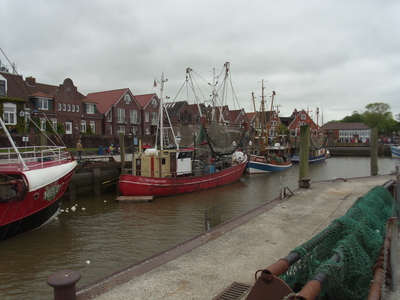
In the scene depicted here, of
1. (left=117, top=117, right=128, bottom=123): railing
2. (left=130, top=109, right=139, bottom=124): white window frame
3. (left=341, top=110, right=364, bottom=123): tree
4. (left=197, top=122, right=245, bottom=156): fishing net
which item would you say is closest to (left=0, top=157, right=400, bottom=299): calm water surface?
(left=197, top=122, right=245, bottom=156): fishing net

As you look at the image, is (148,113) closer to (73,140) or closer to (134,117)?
(134,117)

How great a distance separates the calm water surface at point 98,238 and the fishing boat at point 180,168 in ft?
3.48

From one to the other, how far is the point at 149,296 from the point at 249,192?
62.1 feet

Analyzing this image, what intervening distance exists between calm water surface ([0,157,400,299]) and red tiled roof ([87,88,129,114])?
1244 inches

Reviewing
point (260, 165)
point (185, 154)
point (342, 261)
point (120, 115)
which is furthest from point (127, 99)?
point (342, 261)

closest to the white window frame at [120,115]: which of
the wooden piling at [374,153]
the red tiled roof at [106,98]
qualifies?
the red tiled roof at [106,98]

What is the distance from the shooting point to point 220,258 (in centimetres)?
651

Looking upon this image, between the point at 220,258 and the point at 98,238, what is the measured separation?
7.43m

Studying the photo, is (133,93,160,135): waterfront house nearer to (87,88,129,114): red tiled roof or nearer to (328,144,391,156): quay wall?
(87,88,129,114): red tiled roof

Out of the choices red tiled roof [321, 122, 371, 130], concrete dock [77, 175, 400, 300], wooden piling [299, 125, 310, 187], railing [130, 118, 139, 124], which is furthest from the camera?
red tiled roof [321, 122, 371, 130]

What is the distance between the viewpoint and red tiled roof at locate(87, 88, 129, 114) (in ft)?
161

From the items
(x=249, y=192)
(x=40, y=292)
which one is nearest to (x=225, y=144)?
(x=249, y=192)

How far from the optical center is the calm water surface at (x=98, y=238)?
915 centimetres

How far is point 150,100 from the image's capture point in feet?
182
